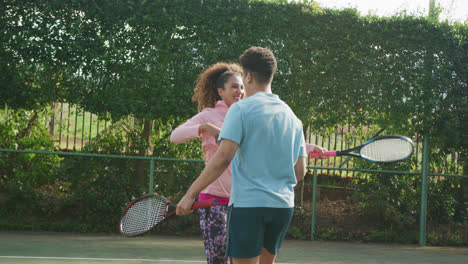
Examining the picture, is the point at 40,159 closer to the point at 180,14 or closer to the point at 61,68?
the point at 61,68

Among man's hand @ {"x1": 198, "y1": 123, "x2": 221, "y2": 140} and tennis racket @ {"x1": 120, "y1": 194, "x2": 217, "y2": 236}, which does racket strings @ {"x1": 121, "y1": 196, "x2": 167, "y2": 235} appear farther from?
man's hand @ {"x1": 198, "y1": 123, "x2": 221, "y2": 140}

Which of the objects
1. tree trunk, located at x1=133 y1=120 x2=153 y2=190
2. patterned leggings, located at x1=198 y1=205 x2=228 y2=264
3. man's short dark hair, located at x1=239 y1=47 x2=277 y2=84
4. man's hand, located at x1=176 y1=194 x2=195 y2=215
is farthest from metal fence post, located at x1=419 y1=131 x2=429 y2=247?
man's hand, located at x1=176 y1=194 x2=195 y2=215

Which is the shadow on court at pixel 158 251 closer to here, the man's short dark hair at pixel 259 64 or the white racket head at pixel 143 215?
the white racket head at pixel 143 215

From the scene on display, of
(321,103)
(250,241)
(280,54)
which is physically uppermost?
(280,54)

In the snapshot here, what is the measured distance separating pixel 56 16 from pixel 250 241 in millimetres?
6329

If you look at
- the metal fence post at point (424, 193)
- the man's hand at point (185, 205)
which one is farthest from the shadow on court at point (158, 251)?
the man's hand at point (185, 205)

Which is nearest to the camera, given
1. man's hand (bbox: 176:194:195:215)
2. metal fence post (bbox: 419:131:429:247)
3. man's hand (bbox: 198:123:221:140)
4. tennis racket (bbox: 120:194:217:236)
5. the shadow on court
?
man's hand (bbox: 176:194:195:215)

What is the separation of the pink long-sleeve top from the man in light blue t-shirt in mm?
558

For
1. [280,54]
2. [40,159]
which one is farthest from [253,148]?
[40,159]

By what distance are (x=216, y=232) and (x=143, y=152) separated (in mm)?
5644

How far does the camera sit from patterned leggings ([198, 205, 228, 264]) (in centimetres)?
303

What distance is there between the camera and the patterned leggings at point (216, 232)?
119 inches

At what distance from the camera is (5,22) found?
748cm

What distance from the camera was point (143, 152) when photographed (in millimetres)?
8477
